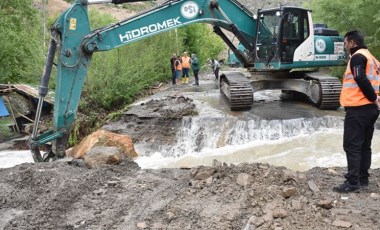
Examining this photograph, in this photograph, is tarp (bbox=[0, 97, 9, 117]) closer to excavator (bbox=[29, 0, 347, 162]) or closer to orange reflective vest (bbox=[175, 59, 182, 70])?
excavator (bbox=[29, 0, 347, 162])

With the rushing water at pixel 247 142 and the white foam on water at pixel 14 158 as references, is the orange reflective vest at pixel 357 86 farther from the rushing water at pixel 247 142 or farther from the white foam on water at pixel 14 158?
the white foam on water at pixel 14 158

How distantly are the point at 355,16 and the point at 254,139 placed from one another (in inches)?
300

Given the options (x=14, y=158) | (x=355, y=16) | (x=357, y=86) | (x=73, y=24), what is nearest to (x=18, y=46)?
(x=14, y=158)

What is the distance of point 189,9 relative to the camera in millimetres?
9484

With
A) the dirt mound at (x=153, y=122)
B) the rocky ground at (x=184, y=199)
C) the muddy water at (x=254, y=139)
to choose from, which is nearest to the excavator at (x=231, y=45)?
the muddy water at (x=254, y=139)

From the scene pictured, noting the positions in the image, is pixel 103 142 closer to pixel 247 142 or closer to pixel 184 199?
pixel 247 142

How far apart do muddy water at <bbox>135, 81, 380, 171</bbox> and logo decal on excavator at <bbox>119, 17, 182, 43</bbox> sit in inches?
103

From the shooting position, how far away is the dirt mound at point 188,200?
404 centimetres

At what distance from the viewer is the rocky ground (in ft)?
13.3

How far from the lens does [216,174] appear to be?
5.07 metres

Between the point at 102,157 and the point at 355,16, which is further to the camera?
the point at 355,16

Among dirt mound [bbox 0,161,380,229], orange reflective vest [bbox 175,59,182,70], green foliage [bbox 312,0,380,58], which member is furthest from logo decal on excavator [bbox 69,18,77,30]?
orange reflective vest [bbox 175,59,182,70]

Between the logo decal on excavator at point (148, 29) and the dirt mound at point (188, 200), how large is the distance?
3264 millimetres

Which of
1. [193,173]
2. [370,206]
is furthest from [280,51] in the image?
[370,206]
